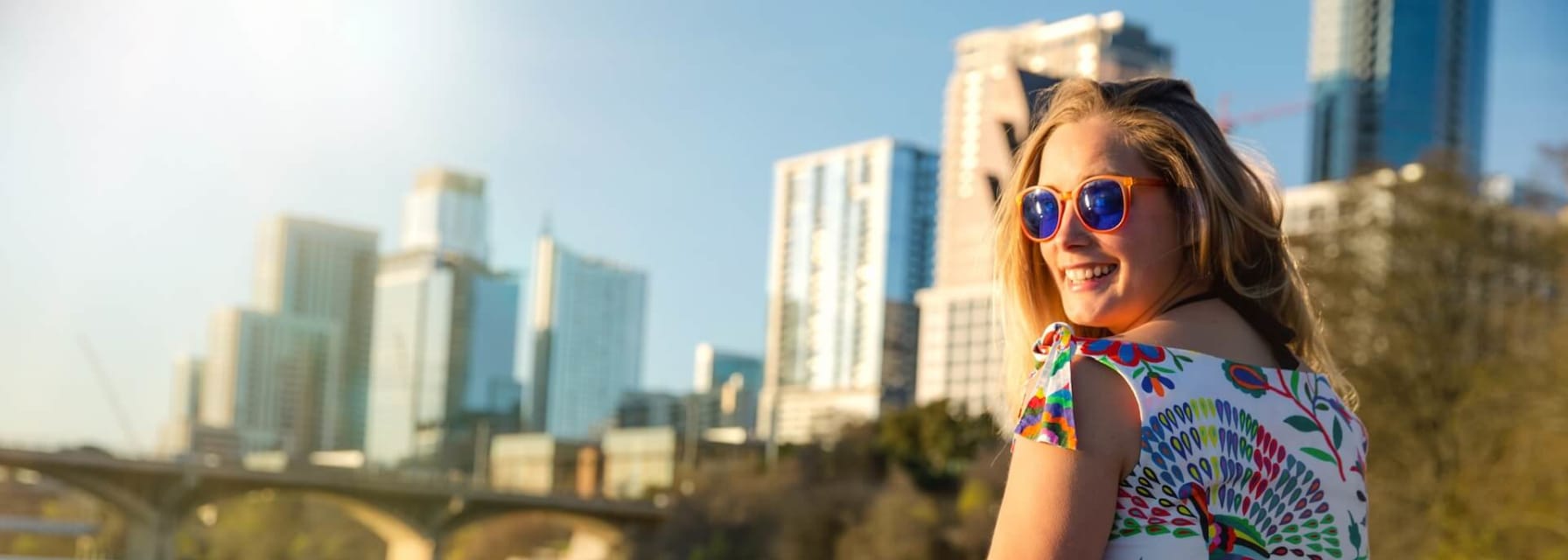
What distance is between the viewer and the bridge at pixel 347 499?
119ft

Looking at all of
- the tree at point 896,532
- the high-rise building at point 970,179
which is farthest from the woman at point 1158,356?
the high-rise building at point 970,179

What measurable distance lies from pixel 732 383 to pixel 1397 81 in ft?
153

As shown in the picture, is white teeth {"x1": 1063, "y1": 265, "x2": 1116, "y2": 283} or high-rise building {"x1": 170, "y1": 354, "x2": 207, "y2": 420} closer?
white teeth {"x1": 1063, "y1": 265, "x2": 1116, "y2": 283}

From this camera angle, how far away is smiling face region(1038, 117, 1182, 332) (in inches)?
44.4

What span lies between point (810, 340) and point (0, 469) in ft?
175

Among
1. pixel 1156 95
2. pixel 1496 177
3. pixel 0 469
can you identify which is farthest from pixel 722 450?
pixel 1156 95

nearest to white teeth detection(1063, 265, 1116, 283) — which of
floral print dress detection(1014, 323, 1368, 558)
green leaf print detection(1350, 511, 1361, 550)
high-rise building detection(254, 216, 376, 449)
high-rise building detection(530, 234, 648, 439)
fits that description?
floral print dress detection(1014, 323, 1368, 558)

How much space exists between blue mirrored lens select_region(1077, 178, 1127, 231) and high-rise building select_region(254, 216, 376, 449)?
109m

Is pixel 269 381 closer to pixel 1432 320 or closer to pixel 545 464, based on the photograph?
pixel 545 464

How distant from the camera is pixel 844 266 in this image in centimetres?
8862

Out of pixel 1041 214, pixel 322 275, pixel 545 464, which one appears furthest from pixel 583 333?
pixel 1041 214

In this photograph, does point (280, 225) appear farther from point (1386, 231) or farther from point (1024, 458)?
point (1024, 458)

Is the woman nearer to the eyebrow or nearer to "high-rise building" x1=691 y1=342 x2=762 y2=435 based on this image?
the eyebrow

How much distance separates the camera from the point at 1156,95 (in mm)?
1170
